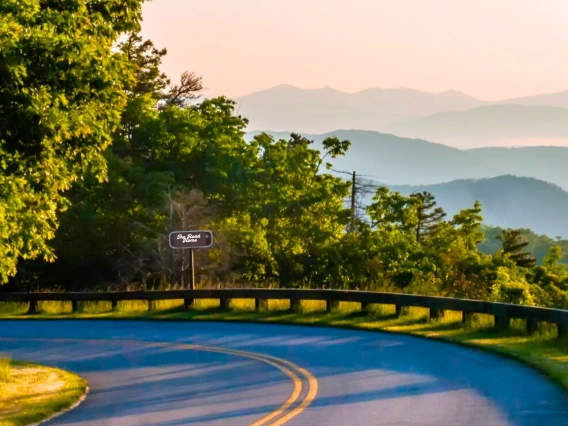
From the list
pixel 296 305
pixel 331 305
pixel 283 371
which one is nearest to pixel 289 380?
pixel 283 371

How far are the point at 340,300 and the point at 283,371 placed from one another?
1163 cm

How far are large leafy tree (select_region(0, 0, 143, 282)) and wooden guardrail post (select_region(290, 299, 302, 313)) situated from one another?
13.5m

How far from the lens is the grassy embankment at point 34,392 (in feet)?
A: 44.8

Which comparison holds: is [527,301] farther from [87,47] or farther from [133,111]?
[87,47]

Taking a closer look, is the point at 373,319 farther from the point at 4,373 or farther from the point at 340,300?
the point at 4,373

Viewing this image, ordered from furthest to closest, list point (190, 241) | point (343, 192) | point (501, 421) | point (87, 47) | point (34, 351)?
point (343, 192) < point (190, 241) < point (34, 351) < point (87, 47) < point (501, 421)

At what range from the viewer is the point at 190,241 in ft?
106

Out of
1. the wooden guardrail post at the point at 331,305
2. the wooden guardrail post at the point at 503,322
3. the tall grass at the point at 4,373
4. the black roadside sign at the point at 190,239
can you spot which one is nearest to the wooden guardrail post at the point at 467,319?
the wooden guardrail post at the point at 503,322

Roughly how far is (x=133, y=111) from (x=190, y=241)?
82.2 ft

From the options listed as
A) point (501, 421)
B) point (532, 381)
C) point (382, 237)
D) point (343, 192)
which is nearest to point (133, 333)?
point (532, 381)

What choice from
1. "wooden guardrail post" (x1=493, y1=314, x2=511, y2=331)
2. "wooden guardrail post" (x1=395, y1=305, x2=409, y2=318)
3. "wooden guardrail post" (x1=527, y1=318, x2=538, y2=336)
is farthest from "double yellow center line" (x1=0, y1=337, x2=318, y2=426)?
"wooden guardrail post" (x1=395, y1=305, x2=409, y2=318)

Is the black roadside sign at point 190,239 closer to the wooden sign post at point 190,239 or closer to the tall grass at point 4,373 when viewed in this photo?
the wooden sign post at point 190,239

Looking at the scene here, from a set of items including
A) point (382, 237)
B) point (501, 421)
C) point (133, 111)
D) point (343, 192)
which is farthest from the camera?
point (343, 192)

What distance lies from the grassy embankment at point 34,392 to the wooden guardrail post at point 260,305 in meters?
12.8
